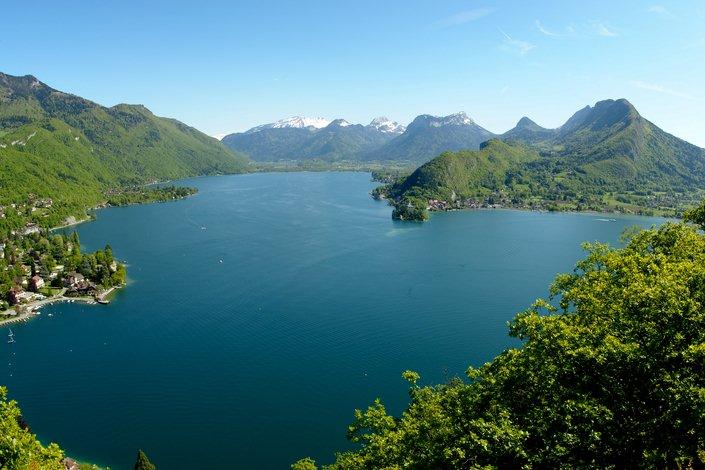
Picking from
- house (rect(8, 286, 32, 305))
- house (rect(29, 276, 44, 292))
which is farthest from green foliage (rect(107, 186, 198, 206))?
house (rect(8, 286, 32, 305))

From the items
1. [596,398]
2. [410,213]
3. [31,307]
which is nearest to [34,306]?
[31,307]

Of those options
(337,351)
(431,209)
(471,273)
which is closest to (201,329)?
(337,351)

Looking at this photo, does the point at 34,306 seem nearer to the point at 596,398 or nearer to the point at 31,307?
the point at 31,307

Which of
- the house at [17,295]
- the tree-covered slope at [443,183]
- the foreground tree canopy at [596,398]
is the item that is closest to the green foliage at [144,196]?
the tree-covered slope at [443,183]

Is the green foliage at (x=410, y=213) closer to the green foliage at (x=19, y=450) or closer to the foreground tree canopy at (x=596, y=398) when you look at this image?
the foreground tree canopy at (x=596, y=398)

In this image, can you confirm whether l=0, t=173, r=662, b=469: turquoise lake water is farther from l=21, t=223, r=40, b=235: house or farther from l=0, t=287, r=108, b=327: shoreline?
l=21, t=223, r=40, b=235: house

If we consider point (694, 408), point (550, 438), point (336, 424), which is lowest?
point (336, 424)

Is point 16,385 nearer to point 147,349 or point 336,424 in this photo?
point 147,349
